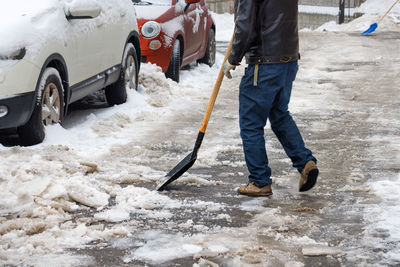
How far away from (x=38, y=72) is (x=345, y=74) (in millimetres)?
7410

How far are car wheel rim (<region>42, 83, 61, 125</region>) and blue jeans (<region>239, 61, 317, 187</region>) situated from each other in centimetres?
214

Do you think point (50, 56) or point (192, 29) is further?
point (192, 29)

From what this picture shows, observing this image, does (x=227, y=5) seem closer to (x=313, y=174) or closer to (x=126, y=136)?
(x=126, y=136)

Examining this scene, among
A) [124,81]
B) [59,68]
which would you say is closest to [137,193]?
[59,68]

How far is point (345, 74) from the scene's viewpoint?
1263cm

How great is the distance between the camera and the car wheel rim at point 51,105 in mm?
6680

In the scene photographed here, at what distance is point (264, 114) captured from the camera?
5.31 m

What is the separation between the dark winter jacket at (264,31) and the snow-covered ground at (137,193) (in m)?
1.05

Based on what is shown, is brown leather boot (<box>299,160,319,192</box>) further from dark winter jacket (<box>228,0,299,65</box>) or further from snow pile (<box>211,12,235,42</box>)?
snow pile (<box>211,12,235,42</box>)

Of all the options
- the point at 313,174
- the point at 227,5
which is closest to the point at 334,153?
the point at 313,174

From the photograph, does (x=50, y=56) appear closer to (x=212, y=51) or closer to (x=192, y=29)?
(x=192, y=29)

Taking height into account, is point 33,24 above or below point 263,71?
above

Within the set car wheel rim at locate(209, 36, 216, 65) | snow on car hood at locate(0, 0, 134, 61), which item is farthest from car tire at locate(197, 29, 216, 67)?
snow on car hood at locate(0, 0, 134, 61)

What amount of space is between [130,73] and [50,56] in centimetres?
281
